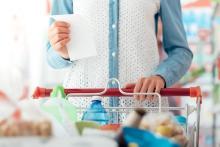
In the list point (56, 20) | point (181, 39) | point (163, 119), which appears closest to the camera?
point (163, 119)

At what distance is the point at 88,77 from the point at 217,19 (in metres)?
2.41

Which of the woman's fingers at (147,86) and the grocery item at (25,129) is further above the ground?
the woman's fingers at (147,86)

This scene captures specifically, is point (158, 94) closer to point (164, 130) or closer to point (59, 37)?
point (59, 37)

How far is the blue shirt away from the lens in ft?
4.20

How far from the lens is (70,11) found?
4.58 feet

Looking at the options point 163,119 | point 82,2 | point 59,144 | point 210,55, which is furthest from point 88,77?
point 210,55

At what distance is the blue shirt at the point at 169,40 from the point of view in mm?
1281

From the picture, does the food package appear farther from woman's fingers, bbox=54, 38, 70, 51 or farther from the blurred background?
the blurred background

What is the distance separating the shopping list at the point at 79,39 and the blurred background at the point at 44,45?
1.75 metres

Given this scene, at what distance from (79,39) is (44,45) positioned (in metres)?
2.09

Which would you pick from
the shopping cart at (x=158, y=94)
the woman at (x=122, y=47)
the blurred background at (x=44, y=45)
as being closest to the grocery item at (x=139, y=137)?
the shopping cart at (x=158, y=94)

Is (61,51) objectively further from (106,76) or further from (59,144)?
(59,144)

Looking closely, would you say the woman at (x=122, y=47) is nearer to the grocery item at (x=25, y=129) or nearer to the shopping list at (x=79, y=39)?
the shopping list at (x=79, y=39)

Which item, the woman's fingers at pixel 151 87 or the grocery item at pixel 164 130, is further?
the woman's fingers at pixel 151 87
